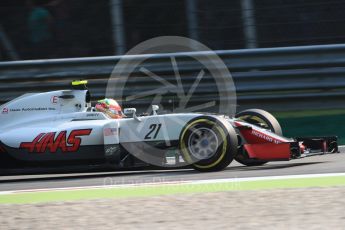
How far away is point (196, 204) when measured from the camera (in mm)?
5750

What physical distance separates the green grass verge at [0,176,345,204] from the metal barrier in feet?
14.3

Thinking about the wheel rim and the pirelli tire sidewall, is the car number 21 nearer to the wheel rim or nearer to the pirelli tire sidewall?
the pirelli tire sidewall

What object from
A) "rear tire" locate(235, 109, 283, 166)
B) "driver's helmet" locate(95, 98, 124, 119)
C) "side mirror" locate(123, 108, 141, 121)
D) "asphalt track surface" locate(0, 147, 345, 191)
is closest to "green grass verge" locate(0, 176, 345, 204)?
"asphalt track surface" locate(0, 147, 345, 191)

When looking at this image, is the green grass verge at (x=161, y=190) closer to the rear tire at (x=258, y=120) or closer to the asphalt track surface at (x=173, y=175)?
the asphalt track surface at (x=173, y=175)

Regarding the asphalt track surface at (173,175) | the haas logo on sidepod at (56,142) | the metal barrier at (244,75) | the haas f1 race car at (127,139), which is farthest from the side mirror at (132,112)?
the metal barrier at (244,75)

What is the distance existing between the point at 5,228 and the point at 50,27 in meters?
7.88

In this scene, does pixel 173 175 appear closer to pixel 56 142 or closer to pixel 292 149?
pixel 292 149

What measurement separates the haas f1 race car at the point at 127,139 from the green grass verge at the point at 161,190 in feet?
2.80

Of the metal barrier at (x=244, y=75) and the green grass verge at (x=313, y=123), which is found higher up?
the metal barrier at (x=244, y=75)

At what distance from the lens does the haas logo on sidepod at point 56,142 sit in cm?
802

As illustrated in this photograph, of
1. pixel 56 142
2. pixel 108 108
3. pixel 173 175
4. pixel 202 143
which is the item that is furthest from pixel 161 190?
pixel 108 108

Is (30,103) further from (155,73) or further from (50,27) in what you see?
(50,27)

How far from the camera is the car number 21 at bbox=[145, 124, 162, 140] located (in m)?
7.85

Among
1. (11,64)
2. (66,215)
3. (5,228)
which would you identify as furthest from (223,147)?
(11,64)
